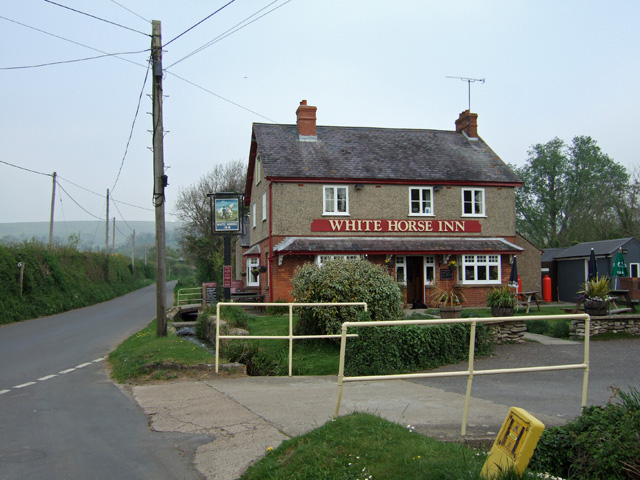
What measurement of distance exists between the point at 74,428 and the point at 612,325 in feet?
43.6

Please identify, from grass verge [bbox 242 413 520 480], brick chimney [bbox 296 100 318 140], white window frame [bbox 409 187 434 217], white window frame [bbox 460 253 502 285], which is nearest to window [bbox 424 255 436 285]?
white window frame [bbox 460 253 502 285]

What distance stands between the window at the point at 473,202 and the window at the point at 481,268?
89.9 inches

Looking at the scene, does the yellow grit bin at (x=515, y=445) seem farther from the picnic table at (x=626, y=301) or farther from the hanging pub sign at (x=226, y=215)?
the hanging pub sign at (x=226, y=215)

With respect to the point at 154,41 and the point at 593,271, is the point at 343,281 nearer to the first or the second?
the point at 154,41

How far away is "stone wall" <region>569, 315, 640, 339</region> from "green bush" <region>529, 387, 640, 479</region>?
36.1ft

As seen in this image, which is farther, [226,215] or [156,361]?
[226,215]

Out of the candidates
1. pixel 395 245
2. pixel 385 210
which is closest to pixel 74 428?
pixel 395 245

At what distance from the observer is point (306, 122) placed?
1132 inches

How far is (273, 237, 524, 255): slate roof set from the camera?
80.8 ft

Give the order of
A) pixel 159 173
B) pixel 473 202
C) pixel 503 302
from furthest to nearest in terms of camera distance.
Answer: pixel 473 202 → pixel 503 302 → pixel 159 173

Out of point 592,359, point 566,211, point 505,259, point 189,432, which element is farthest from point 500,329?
point 566,211

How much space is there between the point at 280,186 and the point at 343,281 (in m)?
13.3

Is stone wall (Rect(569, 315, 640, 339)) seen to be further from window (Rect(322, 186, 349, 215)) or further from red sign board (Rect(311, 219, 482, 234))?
window (Rect(322, 186, 349, 215))

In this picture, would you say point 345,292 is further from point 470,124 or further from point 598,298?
point 470,124
